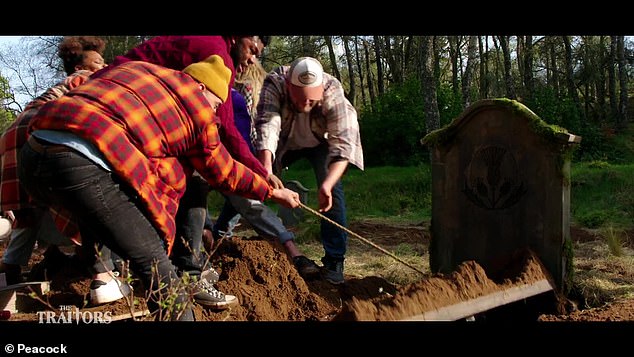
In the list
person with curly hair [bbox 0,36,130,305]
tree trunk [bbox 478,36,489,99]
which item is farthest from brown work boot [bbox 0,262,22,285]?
tree trunk [bbox 478,36,489,99]

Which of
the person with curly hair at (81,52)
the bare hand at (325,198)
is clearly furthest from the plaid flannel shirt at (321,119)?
the person with curly hair at (81,52)

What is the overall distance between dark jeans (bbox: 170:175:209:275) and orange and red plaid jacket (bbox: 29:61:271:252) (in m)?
0.85

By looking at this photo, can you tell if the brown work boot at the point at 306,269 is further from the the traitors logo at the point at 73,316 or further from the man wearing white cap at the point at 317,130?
the the traitors logo at the point at 73,316

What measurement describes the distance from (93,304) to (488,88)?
2339 centimetres

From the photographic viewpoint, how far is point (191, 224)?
3.54 m

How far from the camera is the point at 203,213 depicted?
3.62 meters

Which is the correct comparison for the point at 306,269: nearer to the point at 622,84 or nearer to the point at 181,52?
the point at 181,52

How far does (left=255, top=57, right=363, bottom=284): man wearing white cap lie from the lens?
4262mm

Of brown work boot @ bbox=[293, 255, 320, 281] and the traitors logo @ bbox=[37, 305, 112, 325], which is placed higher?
the traitors logo @ bbox=[37, 305, 112, 325]

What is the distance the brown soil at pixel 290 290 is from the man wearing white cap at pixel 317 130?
0.42 metres

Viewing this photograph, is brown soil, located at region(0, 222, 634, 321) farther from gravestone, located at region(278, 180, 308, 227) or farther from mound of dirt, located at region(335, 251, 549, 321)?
gravestone, located at region(278, 180, 308, 227)

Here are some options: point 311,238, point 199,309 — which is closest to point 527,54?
point 311,238

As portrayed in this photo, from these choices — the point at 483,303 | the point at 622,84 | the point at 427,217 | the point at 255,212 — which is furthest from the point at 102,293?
the point at 622,84
